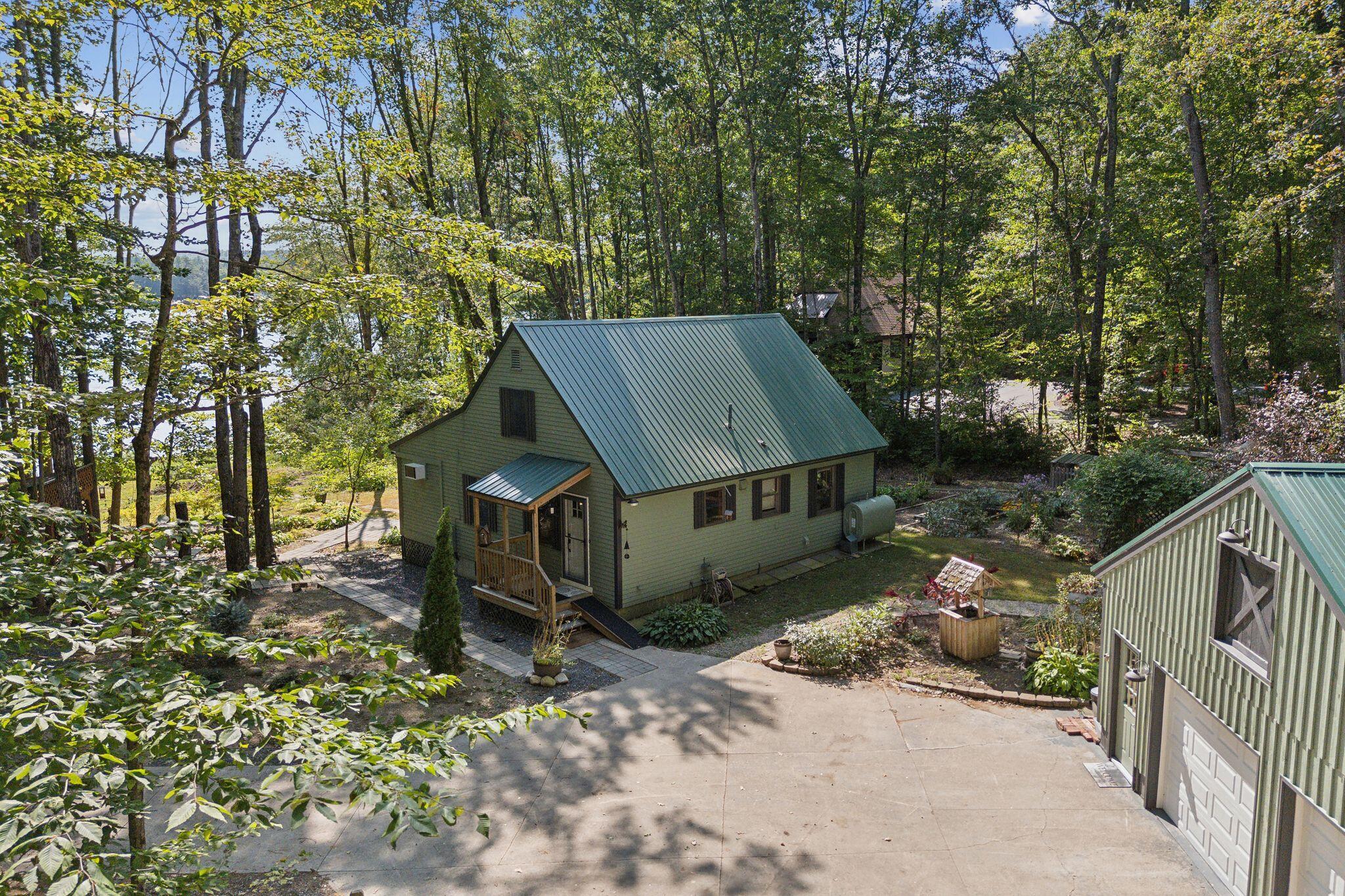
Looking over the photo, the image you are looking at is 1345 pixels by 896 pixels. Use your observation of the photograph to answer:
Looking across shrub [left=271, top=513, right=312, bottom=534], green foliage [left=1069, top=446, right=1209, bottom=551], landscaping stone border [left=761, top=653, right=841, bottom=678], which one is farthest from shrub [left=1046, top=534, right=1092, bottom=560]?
shrub [left=271, top=513, right=312, bottom=534]

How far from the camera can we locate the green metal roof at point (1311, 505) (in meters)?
5.90

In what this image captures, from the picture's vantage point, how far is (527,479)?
1504cm

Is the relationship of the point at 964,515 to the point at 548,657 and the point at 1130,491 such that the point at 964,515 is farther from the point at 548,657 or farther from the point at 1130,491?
the point at 548,657

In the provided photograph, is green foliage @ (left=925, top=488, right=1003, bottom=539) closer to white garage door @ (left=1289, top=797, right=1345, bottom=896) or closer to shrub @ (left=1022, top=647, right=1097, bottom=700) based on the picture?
shrub @ (left=1022, top=647, right=1097, bottom=700)

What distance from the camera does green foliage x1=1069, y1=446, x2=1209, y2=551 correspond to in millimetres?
16078

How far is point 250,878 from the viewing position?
7.63m

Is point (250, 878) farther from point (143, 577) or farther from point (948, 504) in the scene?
point (948, 504)

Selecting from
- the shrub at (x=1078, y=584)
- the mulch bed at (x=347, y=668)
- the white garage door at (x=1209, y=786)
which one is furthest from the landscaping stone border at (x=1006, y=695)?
the mulch bed at (x=347, y=668)

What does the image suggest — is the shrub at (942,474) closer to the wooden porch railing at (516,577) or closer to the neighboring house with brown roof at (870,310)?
the neighboring house with brown roof at (870,310)

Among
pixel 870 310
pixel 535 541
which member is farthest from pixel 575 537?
pixel 870 310

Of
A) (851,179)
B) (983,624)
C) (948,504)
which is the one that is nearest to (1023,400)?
(851,179)

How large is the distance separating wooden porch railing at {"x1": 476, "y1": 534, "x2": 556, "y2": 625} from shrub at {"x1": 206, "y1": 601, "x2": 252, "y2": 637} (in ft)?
13.9

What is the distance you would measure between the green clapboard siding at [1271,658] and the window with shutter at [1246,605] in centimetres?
9

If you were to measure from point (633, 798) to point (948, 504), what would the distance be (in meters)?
14.5
